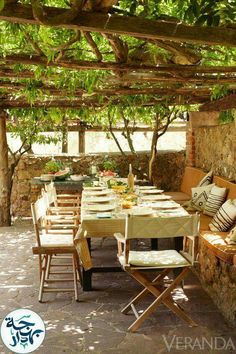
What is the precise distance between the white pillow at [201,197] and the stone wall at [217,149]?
371 mm

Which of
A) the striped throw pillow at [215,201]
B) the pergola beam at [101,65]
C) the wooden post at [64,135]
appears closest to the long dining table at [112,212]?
the striped throw pillow at [215,201]

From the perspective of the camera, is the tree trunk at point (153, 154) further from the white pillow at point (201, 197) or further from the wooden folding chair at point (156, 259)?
the wooden folding chair at point (156, 259)

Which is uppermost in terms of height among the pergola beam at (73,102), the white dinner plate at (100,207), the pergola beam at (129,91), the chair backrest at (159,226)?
the pergola beam at (129,91)

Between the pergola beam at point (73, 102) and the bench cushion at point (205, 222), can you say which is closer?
the bench cushion at point (205, 222)

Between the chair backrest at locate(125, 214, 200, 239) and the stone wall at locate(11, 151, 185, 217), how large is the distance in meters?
5.47

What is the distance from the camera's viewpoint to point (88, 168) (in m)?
9.41

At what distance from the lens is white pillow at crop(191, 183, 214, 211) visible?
672 centimetres

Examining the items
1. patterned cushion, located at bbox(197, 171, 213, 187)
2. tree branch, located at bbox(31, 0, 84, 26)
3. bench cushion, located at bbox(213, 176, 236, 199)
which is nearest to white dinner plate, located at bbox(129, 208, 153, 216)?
bench cushion, located at bbox(213, 176, 236, 199)

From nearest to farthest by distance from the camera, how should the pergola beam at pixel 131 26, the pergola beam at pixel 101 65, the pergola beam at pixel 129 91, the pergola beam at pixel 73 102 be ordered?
the pergola beam at pixel 131 26, the pergola beam at pixel 101 65, the pergola beam at pixel 129 91, the pergola beam at pixel 73 102

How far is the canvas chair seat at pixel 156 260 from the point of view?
12.6ft

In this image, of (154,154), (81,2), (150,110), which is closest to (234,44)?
(81,2)

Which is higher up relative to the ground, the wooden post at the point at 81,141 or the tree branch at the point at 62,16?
the tree branch at the point at 62,16

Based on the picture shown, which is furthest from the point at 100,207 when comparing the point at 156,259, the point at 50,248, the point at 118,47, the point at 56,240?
the point at 118,47

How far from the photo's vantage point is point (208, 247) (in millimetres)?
4801
